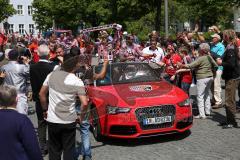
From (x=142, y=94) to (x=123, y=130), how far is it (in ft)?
2.61

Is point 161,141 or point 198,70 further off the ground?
point 198,70

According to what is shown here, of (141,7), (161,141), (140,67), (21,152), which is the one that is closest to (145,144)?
(161,141)

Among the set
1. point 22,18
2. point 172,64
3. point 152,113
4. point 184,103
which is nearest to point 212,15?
point 172,64

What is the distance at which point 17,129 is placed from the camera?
400cm

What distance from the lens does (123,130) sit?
859 centimetres

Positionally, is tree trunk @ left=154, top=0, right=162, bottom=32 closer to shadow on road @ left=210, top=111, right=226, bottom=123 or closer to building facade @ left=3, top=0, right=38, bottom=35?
shadow on road @ left=210, top=111, right=226, bottom=123

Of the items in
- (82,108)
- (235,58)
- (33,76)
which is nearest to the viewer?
(82,108)

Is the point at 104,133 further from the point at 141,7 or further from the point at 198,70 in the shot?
the point at 141,7

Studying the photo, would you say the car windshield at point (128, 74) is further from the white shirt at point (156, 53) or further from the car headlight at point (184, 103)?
the white shirt at point (156, 53)

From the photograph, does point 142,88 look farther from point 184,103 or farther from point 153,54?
point 153,54

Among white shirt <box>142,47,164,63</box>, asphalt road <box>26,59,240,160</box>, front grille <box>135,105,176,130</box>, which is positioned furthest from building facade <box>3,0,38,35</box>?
front grille <box>135,105,176,130</box>

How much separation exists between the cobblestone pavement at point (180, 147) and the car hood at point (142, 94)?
2.55 ft

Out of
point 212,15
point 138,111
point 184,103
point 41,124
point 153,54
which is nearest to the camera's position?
point 41,124

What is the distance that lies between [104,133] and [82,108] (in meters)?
2.62
